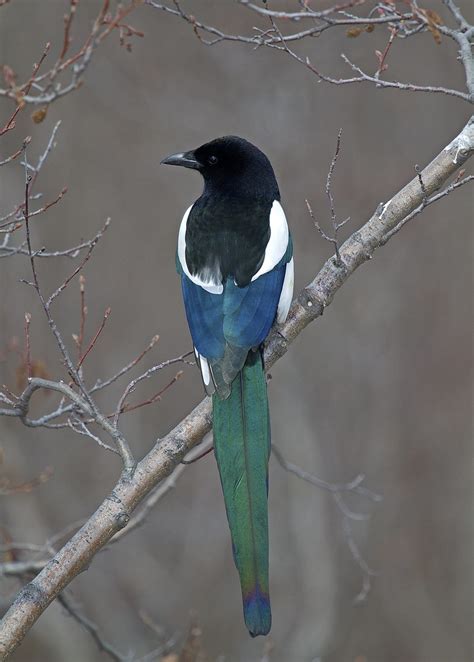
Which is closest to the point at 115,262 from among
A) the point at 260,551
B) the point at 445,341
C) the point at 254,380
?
the point at 445,341

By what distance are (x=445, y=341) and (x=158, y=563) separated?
2.20m

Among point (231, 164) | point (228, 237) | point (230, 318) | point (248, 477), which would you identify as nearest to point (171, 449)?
point (248, 477)

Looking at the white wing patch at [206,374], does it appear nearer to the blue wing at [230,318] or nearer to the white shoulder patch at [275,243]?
the blue wing at [230,318]

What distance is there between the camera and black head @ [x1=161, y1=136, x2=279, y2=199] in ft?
10.5

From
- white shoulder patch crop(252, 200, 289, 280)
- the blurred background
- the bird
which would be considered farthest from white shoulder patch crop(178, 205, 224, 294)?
the blurred background

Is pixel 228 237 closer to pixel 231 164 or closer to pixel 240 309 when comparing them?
pixel 240 309

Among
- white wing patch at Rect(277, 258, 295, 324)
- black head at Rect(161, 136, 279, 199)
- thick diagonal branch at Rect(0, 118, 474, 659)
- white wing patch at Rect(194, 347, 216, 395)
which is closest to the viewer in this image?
thick diagonal branch at Rect(0, 118, 474, 659)

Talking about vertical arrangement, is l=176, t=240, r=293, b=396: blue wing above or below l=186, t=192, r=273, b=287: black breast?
below

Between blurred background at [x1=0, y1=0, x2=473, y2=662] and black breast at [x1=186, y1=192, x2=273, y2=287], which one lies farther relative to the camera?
blurred background at [x1=0, y1=0, x2=473, y2=662]

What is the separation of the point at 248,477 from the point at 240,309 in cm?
57

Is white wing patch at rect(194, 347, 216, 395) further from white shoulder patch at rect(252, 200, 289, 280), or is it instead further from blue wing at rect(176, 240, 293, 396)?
white shoulder patch at rect(252, 200, 289, 280)

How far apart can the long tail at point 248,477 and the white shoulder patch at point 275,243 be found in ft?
1.22

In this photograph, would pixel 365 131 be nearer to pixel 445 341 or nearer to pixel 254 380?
pixel 445 341

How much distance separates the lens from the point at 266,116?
5.30 meters
